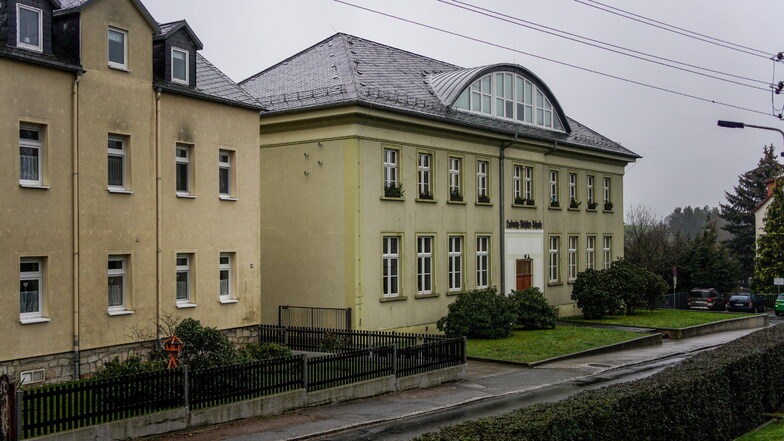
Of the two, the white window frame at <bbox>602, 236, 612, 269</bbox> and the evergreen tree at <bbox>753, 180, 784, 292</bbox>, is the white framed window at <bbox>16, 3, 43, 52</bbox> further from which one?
Result: the evergreen tree at <bbox>753, 180, 784, 292</bbox>

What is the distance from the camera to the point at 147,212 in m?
22.1

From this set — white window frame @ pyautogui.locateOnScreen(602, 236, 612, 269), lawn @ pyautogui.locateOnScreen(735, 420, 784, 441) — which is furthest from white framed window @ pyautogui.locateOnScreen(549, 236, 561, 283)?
lawn @ pyautogui.locateOnScreen(735, 420, 784, 441)

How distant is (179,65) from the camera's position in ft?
77.0

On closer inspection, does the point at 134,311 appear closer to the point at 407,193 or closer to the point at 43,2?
the point at 43,2

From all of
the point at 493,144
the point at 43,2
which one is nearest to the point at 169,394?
the point at 43,2

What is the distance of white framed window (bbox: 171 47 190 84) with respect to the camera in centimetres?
2330

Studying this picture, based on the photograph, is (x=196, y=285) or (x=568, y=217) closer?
(x=196, y=285)

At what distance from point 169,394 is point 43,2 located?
10113mm

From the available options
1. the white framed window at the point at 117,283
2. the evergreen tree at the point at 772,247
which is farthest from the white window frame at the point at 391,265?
the evergreen tree at the point at 772,247

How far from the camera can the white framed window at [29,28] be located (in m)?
19.1

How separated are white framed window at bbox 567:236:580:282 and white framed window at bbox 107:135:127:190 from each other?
87.2ft

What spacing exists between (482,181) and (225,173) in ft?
44.2

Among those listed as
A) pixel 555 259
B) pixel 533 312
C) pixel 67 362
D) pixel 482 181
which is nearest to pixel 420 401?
pixel 67 362

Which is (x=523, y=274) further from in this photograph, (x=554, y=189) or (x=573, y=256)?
(x=573, y=256)
